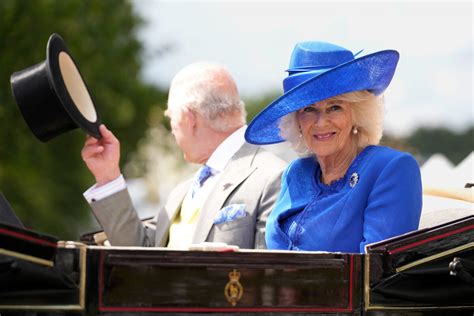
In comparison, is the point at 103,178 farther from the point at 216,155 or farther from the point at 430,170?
the point at 430,170

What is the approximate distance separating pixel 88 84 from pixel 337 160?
9051mm

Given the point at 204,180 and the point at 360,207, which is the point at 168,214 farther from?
the point at 360,207

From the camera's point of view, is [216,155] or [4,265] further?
[216,155]

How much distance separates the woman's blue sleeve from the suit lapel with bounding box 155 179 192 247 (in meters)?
1.38

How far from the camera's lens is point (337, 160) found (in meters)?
3.80

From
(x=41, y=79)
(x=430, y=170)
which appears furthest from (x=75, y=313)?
(x=430, y=170)

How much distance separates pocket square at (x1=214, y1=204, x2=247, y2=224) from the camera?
170 inches

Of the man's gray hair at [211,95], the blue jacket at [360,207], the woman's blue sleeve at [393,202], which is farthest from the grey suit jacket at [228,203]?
the woman's blue sleeve at [393,202]

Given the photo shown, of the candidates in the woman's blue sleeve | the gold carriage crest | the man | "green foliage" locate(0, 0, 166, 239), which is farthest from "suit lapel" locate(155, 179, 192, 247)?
"green foliage" locate(0, 0, 166, 239)

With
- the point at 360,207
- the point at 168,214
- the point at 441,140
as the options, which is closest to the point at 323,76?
the point at 360,207

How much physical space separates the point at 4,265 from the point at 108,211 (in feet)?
5.04

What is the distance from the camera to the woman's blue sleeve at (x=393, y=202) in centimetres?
346

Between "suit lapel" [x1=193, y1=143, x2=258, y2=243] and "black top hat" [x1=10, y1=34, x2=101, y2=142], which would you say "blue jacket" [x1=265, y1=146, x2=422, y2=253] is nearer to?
"suit lapel" [x1=193, y1=143, x2=258, y2=243]

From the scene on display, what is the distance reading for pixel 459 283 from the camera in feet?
11.3
